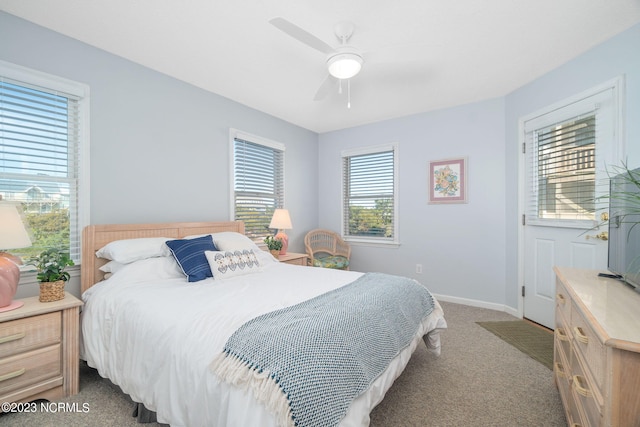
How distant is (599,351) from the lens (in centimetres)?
105

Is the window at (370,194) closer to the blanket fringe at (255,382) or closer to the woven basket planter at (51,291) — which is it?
the blanket fringe at (255,382)

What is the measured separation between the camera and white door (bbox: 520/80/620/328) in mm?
2451

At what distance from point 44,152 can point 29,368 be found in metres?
1.53

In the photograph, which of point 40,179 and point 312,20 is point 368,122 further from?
point 40,179

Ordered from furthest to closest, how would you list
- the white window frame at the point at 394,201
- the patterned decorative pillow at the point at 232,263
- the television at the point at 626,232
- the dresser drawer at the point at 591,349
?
the white window frame at the point at 394,201 → the patterned decorative pillow at the point at 232,263 → the television at the point at 626,232 → the dresser drawer at the point at 591,349

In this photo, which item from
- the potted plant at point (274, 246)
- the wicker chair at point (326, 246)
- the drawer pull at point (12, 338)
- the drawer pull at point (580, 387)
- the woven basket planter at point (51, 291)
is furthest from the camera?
the wicker chair at point (326, 246)

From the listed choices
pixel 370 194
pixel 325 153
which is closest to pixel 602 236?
pixel 370 194

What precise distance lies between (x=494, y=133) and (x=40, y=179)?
4.60m

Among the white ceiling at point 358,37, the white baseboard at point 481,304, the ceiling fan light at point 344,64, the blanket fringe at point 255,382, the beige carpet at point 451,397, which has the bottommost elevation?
the beige carpet at point 451,397

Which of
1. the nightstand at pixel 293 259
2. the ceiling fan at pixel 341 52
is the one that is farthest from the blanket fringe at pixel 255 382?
the nightstand at pixel 293 259

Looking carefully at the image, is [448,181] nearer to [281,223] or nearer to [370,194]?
[370,194]

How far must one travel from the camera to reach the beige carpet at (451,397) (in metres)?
1.67

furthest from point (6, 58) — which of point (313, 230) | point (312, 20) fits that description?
point (313, 230)

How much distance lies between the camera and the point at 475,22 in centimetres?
213
